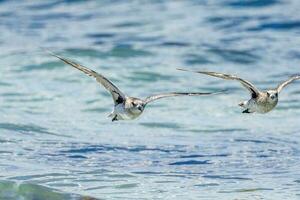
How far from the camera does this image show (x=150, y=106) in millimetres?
20625

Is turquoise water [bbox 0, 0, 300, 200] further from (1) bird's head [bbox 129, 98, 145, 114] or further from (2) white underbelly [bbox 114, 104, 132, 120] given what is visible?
(1) bird's head [bbox 129, 98, 145, 114]

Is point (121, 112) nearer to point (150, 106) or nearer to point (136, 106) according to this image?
point (136, 106)

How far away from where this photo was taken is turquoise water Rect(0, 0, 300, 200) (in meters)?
14.0

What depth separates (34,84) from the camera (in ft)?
72.5

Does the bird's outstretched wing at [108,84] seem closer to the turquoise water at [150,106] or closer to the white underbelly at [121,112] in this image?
the white underbelly at [121,112]

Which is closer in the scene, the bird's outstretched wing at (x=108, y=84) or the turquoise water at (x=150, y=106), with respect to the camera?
the bird's outstretched wing at (x=108, y=84)

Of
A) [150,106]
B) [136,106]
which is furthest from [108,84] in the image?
[150,106]

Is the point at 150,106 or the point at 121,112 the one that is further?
the point at 150,106

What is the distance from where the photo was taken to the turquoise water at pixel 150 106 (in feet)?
46.1

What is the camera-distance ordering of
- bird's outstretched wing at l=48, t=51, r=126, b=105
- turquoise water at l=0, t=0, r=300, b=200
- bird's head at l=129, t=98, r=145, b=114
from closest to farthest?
bird's outstretched wing at l=48, t=51, r=126, b=105, bird's head at l=129, t=98, r=145, b=114, turquoise water at l=0, t=0, r=300, b=200

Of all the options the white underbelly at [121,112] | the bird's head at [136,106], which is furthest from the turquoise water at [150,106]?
the bird's head at [136,106]

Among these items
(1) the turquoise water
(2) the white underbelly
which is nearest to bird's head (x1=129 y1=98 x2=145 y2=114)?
(2) the white underbelly

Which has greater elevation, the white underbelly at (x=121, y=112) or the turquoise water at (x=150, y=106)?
the turquoise water at (x=150, y=106)

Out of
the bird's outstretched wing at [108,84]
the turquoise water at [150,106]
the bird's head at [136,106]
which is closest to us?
the bird's outstretched wing at [108,84]
